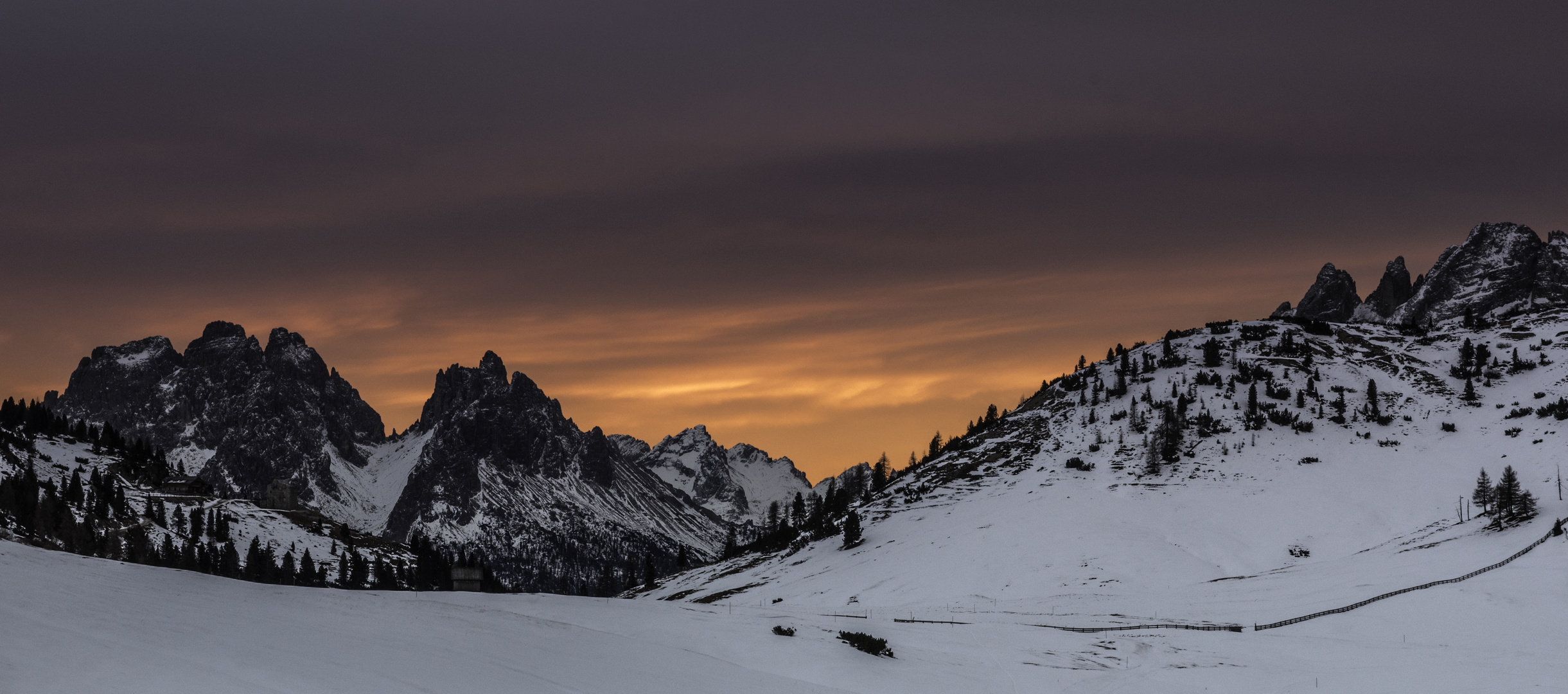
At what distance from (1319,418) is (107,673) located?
206 metres

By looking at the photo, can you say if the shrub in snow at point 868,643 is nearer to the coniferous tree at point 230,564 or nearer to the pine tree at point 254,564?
the coniferous tree at point 230,564

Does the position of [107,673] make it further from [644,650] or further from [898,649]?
[898,649]

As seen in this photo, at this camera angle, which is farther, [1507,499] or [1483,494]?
[1483,494]

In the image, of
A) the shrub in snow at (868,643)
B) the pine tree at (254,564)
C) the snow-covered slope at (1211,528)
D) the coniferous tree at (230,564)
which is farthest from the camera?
the pine tree at (254,564)

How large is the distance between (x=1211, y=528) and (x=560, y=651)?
447ft

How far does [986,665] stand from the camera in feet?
155

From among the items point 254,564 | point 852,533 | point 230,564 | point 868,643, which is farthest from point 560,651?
point 254,564

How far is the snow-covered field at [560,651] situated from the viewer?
78.6 feet

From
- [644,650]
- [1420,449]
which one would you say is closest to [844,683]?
[644,650]

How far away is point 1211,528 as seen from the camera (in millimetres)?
149250

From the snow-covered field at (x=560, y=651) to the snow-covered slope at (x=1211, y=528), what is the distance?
70.1ft

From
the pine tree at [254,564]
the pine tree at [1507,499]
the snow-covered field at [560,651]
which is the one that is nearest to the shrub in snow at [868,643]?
the snow-covered field at [560,651]

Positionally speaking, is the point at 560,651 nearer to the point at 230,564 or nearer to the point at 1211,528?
the point at 1211,528

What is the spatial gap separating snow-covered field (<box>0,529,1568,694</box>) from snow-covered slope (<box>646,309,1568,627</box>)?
21.4m
